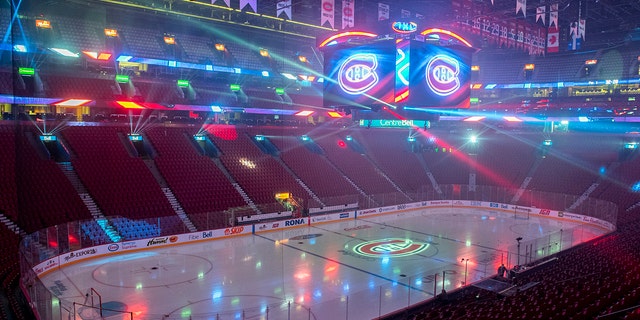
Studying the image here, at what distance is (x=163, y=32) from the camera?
3791 centimetres

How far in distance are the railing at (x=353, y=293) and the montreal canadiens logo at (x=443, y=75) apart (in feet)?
20.3

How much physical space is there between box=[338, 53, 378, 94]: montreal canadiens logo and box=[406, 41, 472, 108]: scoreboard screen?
134cm

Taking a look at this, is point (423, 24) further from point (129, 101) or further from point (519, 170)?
point (519, 170)

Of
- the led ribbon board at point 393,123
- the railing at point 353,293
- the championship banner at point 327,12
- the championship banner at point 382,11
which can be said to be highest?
the championship banner at point 382,11

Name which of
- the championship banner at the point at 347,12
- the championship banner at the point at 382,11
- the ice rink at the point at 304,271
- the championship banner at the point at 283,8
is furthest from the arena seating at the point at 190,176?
the championship banner at the point at 382,11

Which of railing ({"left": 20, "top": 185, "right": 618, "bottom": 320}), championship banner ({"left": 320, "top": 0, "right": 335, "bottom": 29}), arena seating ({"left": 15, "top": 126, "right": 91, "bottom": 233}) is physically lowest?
railing ({"left": 20, "top": 185, "right": 618, "bottom": 320})

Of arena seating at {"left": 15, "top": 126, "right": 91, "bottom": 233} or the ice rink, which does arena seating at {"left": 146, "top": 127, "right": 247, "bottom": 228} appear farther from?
arena seating at {"left": 15, "top": 126, "right": 91, "bottom": 233}

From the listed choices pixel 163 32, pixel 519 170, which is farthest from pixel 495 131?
pixel 163 32

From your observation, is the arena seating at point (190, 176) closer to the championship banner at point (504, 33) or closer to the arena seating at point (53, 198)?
the arena seating at point (53, 198)

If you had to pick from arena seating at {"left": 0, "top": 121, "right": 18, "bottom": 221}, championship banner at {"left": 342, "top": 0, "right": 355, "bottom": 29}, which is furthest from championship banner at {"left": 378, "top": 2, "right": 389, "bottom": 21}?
arena seating at {"left": 0, "top": 121, "right": 18, "bottom": 221}

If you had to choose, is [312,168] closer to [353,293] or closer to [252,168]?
[252,168]

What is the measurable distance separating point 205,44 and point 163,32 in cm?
371

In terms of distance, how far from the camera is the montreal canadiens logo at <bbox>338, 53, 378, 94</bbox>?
1555 centimetres

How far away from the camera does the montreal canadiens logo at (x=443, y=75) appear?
15266mm
